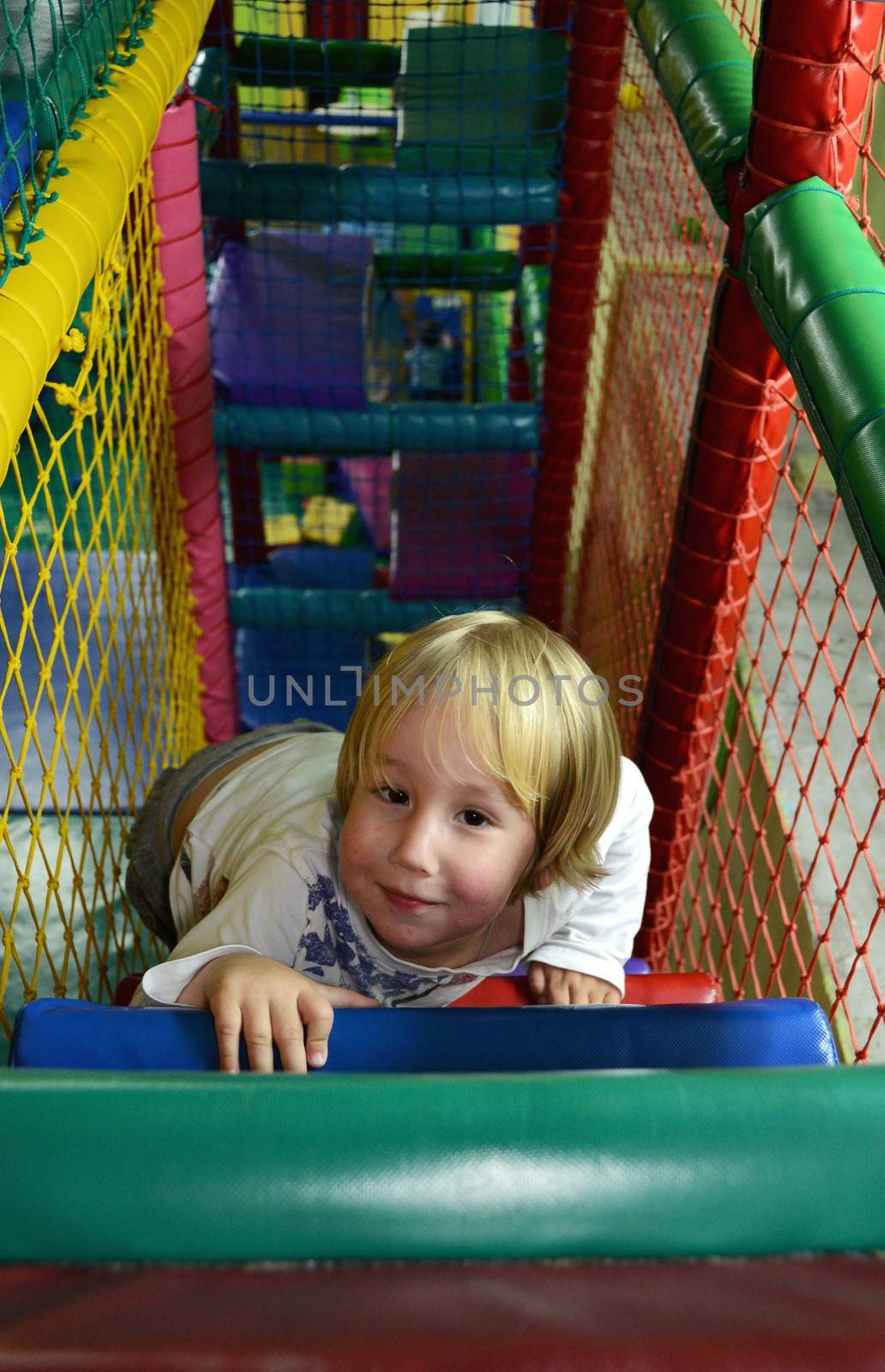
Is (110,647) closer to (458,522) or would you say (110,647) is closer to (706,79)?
(706,79)

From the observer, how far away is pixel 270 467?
329 centimetres

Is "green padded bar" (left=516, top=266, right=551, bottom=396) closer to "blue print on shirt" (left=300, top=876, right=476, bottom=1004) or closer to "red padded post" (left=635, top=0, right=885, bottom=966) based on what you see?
"red padded post" (left=635, top=0, right=885, bottom=966)

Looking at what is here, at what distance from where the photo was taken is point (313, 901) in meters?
0.86

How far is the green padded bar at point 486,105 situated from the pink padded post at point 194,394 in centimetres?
38

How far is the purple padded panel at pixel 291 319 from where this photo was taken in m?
1.77

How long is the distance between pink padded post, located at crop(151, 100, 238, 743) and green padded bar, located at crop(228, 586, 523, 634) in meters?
0.12

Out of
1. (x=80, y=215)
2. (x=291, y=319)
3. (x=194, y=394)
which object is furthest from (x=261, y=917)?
(x=291, y=319)

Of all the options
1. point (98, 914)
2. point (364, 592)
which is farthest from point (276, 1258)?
point (364, 592)

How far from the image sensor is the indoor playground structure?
0.38m

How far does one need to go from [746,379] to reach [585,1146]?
0.73 m

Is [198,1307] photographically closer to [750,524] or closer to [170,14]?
[750,524]

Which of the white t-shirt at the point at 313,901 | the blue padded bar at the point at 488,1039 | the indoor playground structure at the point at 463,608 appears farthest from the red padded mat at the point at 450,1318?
the white t-shirt at the point at 313,901

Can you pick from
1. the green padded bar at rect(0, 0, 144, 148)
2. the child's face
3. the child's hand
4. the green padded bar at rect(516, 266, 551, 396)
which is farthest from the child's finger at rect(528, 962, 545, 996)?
the green padded bar at rect(516, 266, 551, 396)

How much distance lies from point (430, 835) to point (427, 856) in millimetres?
14
